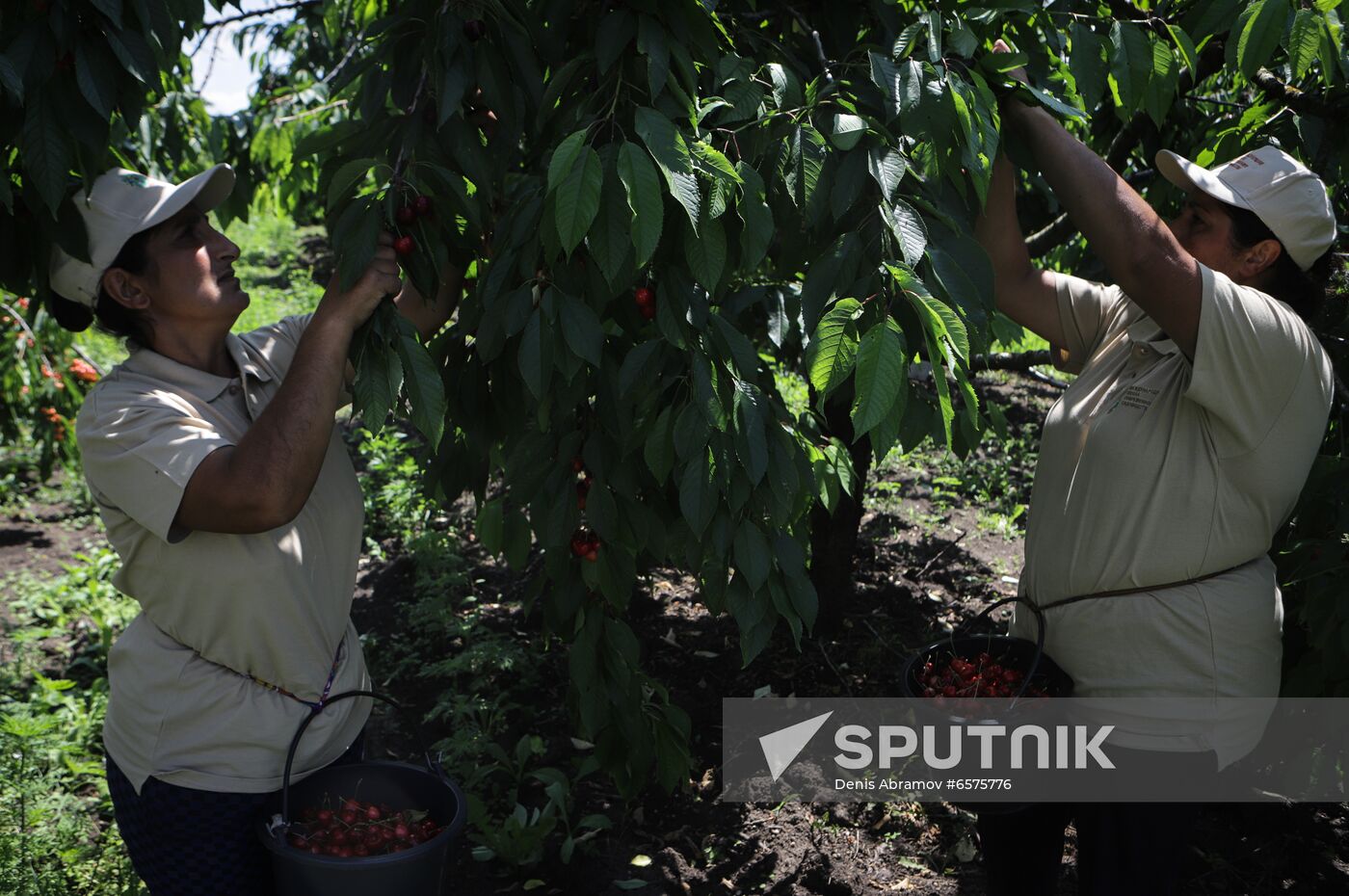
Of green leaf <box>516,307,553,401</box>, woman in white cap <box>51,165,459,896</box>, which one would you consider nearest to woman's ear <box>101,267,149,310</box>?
woman in white cap <box>51,165,459,896</box>

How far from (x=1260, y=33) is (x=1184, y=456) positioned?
2.49 ft

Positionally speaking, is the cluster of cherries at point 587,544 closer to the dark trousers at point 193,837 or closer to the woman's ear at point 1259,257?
the dark trousers at point 193,837

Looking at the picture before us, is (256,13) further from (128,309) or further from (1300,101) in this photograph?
(1300,101)

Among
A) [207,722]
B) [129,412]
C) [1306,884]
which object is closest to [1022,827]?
[1306,884]

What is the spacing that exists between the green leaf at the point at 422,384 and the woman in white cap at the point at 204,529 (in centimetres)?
11

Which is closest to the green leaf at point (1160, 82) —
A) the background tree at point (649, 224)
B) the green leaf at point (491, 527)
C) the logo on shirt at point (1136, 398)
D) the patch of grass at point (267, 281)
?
the background tree at point (649, 224)

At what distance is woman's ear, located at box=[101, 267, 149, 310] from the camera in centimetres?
192

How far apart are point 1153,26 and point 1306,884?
7.40 ft

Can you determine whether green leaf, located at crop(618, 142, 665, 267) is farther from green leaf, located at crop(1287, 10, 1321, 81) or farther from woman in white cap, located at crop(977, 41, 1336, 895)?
green leaf, located at crop(1287, 10, 1321, 81)

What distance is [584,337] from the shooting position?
1.80m

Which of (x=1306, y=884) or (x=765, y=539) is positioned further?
(x=1306, y=884)

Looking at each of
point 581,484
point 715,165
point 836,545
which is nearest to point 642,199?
point 715,165

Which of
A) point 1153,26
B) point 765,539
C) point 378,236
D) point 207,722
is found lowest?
point 207,722

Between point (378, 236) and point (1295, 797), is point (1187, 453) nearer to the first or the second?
point (378, 236)
